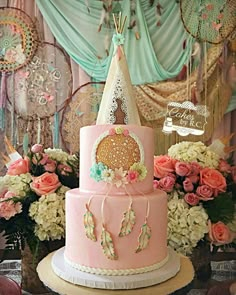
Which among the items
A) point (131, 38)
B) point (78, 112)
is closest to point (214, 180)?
point (78, 112)

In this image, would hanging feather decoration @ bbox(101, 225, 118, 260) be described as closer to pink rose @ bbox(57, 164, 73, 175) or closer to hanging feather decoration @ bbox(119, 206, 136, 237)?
hanging feather decoration @ bbox(119, 206, 136, 237)

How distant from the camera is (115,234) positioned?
871mm

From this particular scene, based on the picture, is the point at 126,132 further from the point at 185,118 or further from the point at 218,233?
the point at 185,118

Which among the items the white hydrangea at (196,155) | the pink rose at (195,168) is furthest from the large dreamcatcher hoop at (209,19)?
the pink rose at (195,168)

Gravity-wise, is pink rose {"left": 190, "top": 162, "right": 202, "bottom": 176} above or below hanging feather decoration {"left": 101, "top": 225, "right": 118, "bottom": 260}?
above

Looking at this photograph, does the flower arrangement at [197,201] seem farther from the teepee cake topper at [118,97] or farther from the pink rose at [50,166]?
the pink rose at [50,166]

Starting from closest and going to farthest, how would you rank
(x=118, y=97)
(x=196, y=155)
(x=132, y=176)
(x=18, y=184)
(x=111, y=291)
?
1. (x=111, y=291)
2. (x=132, y=176)
3. (x=118, y=97)
4. (x=18, y=184)
5. (x=196, y=155)

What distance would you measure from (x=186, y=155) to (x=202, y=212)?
0.72ft

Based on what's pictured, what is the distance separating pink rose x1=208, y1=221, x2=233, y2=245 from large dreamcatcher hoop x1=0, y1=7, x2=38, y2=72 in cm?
150

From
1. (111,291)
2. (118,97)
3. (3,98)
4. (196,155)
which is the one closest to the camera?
(111,291)

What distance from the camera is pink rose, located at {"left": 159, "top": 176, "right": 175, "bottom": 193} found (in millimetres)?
1102

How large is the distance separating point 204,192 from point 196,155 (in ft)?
0.54

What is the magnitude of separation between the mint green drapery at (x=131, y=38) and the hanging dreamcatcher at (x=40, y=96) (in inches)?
4.4

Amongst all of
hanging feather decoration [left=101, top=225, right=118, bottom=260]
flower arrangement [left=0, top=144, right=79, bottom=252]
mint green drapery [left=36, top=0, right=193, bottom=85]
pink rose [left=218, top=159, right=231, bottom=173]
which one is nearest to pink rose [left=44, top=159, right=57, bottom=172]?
flower arrangement [left=0, top=144, right=79, bottom=252]
